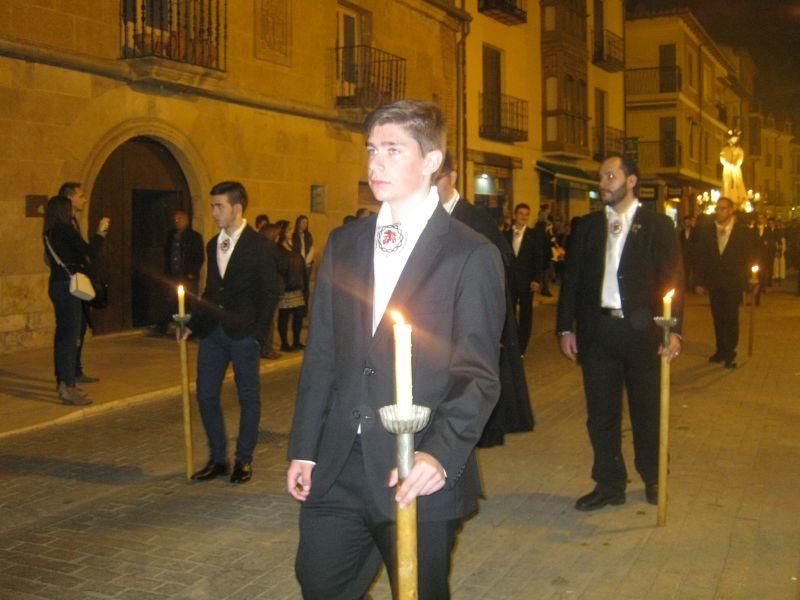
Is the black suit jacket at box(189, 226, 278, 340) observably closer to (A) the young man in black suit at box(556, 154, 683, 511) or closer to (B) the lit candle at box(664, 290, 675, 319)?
(A) the young man in black suit at box(556, 154, 683, 511)

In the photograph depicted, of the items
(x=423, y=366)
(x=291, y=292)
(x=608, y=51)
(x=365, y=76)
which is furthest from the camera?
(x=608, y=51)

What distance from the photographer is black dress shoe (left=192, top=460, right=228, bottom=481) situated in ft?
20.8

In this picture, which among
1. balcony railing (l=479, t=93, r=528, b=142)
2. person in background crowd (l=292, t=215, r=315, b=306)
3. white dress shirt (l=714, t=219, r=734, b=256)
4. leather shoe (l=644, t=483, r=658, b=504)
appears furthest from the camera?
balcony railing (l=479, t=93, r=528, b=142)

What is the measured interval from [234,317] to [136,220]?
371 inches

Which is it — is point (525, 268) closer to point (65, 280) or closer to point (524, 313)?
point (524, 313)

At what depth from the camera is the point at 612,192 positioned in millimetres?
5578

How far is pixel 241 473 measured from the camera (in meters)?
6.26

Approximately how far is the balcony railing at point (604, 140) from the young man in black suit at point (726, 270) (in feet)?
78.1

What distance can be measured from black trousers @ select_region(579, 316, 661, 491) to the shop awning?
81.8 ft

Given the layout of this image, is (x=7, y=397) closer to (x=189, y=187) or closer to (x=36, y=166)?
(x=36, y=166)

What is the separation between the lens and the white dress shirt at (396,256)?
2793mm

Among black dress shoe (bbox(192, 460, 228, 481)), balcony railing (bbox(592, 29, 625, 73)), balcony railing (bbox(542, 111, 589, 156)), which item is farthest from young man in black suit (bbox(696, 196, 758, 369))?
balcony railing (bbox(592, 29, 625, 73))

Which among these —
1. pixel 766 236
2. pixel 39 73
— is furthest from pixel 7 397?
pixel 766 236

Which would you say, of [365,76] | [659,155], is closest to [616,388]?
[365,76]
